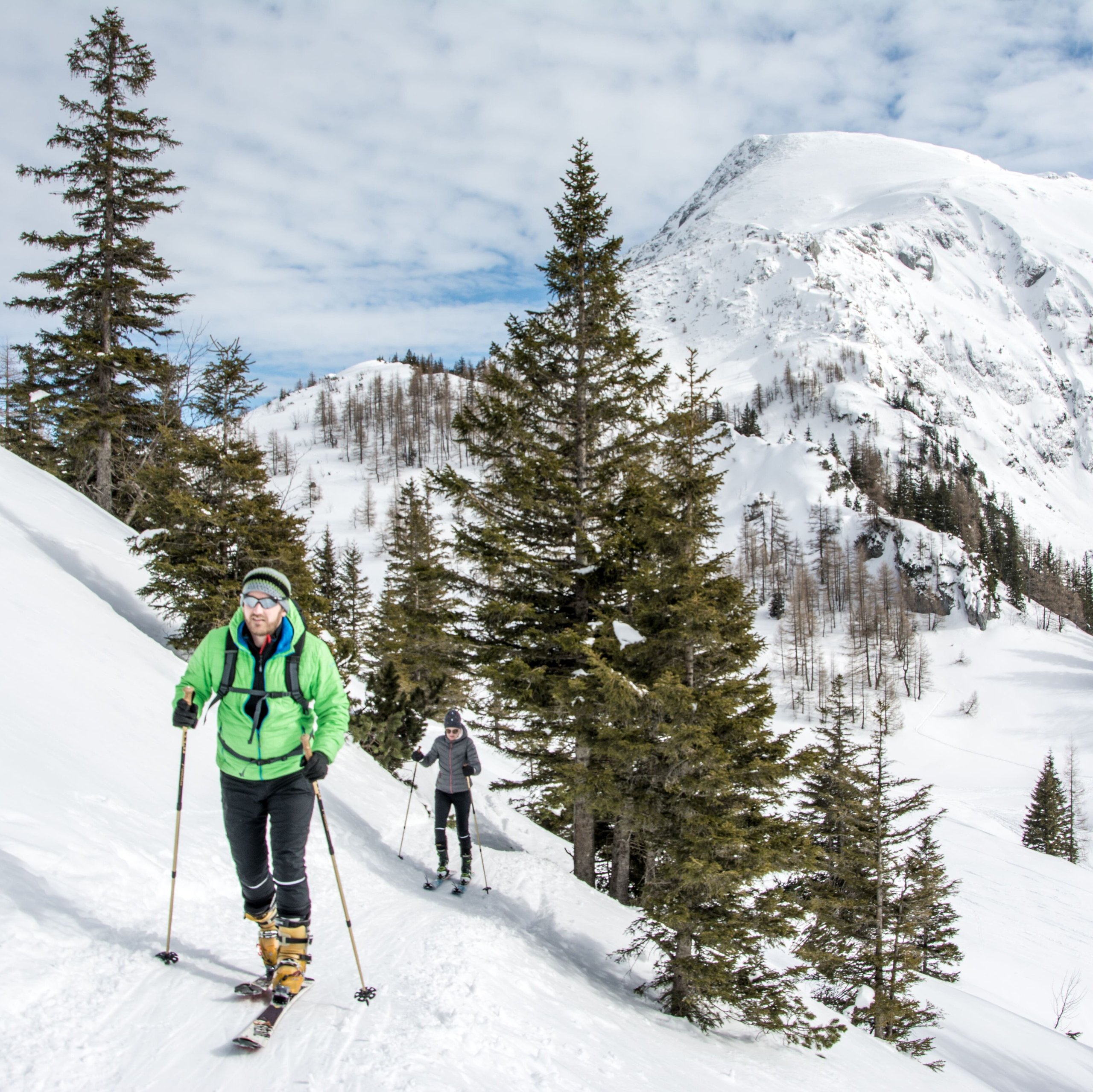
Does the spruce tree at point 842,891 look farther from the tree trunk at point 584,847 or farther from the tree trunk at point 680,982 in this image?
the tree trunk at point 680,982

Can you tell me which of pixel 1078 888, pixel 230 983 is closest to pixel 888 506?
pixel 1078 888

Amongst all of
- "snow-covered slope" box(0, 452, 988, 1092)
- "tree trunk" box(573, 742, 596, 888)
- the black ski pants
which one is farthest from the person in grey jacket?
the black ski pants

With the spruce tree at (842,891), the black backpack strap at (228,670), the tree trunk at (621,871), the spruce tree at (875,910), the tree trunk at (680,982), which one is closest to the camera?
the black backpack strap at (228,670)

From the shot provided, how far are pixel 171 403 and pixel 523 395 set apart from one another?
13.0m

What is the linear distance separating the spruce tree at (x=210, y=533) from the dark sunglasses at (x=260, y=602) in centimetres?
1028

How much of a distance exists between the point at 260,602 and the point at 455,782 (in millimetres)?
5857

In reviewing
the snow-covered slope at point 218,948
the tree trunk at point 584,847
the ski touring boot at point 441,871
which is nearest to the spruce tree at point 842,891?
the snow-covered slope at point 218,948

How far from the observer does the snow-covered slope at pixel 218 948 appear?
12.2 feet

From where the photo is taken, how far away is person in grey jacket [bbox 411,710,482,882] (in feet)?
29.3

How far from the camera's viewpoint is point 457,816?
9062 millimetres

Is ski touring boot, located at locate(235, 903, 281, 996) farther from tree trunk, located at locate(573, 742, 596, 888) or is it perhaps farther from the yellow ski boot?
tree trunk, located at locate(573, 742, 596, 888)

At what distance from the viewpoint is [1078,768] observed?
186ft

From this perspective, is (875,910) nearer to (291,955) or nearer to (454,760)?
(454,760)

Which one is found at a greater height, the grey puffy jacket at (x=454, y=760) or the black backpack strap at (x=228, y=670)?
the black backpack strap at (x=228, y=670)
